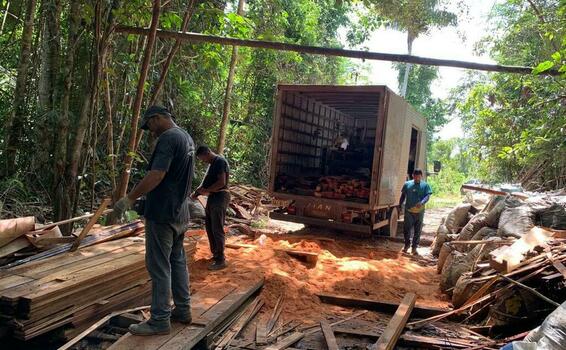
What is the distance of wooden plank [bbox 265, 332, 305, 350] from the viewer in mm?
3850

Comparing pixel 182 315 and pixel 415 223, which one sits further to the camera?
pixel 415 223

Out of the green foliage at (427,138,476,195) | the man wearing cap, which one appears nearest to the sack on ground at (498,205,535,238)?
the man wearing cap

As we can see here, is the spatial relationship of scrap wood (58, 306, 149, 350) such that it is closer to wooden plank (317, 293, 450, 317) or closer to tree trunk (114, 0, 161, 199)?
wooden plank (317, 293, 450, 317)

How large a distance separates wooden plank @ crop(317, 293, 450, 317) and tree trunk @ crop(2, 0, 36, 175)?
5.44 metres

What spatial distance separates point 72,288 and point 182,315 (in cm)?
92

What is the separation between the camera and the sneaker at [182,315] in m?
3.85

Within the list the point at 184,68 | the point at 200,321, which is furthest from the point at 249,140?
the point at 200,321

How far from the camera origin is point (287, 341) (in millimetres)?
4027

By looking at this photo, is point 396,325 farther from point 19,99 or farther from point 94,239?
point 19,99

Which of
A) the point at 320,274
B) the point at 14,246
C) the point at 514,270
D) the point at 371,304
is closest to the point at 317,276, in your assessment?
the point at 320,274

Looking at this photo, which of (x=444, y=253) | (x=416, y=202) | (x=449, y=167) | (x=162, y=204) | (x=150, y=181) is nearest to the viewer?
(x=150, y=181)

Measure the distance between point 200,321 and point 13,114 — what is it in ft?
17.1

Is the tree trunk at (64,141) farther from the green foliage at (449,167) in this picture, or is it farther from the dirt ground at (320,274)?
the green foliage at (449,167)

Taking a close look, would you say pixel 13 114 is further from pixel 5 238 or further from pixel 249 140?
pixel 249 140
